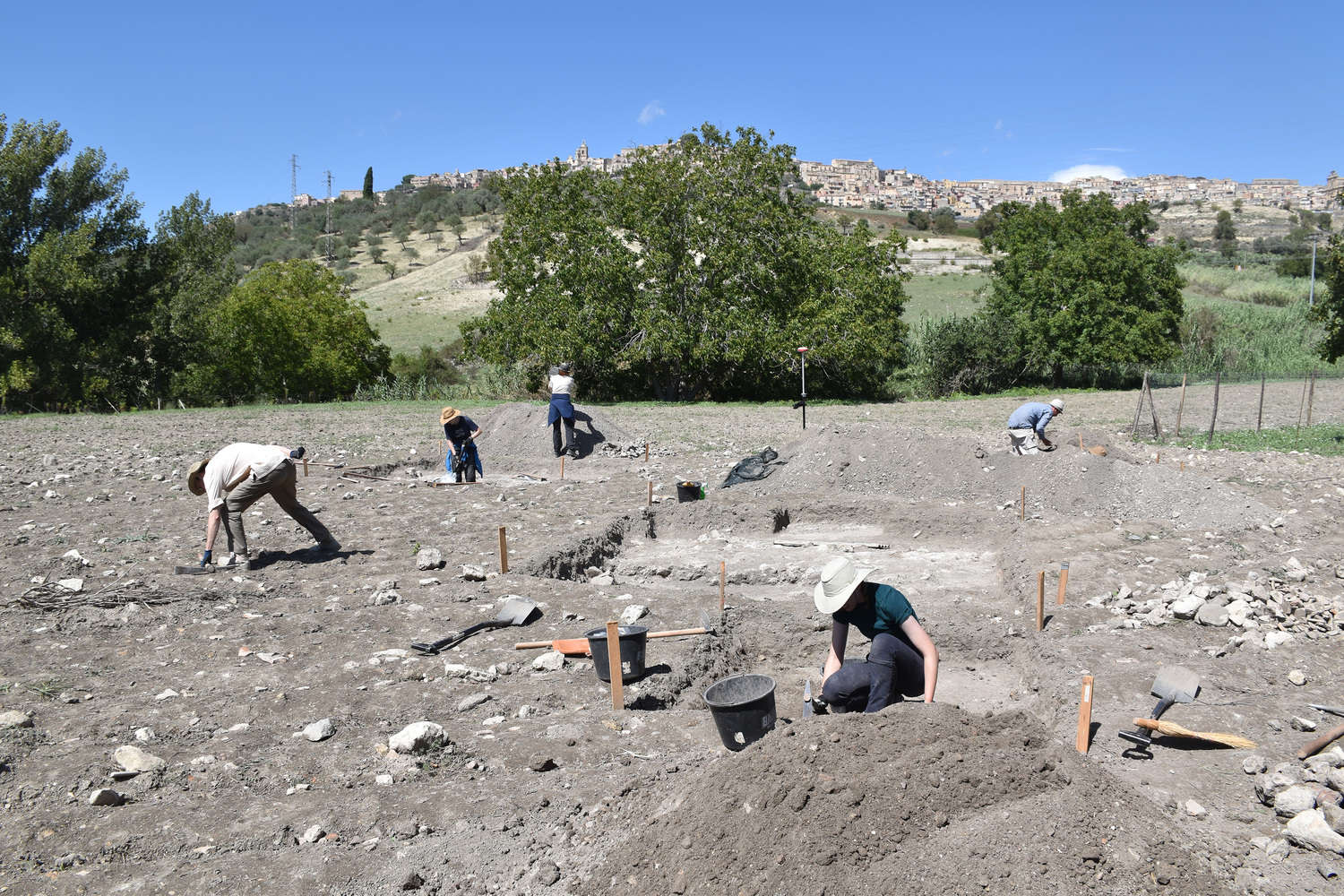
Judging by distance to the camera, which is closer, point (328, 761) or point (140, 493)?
point (328, 761)

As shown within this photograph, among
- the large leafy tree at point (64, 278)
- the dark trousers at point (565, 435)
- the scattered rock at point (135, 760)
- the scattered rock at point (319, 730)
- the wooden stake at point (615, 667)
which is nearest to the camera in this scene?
the scattered rock at point (135, 760)

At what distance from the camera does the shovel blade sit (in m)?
5.41

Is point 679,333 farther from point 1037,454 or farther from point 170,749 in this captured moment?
point 170,749

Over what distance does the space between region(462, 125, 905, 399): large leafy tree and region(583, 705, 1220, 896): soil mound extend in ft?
77.8

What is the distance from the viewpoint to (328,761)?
16.2 ft

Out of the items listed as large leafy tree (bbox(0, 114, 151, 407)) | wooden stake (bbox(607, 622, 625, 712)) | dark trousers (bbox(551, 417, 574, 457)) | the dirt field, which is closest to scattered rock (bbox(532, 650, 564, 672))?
the dirt field

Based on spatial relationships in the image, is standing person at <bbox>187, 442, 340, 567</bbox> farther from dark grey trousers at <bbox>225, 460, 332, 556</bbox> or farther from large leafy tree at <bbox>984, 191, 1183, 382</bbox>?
large leafy tree at <bbox>984, 191, 1183, 382</bbox>

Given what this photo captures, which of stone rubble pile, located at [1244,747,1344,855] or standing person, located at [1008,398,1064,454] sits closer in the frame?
stone rubble pile, located at [1244,747,1344,855]

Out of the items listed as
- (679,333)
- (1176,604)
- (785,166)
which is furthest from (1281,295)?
(1176,604)

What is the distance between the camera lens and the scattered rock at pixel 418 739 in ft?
16.3

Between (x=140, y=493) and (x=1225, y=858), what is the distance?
40.3 feet

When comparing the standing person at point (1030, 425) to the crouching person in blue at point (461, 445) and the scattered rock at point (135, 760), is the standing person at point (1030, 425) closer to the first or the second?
the crouching person in blue at point (461, 445)

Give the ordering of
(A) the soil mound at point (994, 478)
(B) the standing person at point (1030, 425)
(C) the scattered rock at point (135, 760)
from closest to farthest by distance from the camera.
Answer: (C) the scattered rock at point (135, 760) < (A) the soil mound at point (994, 478) < (B) the standing person at point (1030, 425)

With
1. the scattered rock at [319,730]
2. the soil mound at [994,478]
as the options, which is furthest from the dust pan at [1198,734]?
the soil mound at [994,478]
